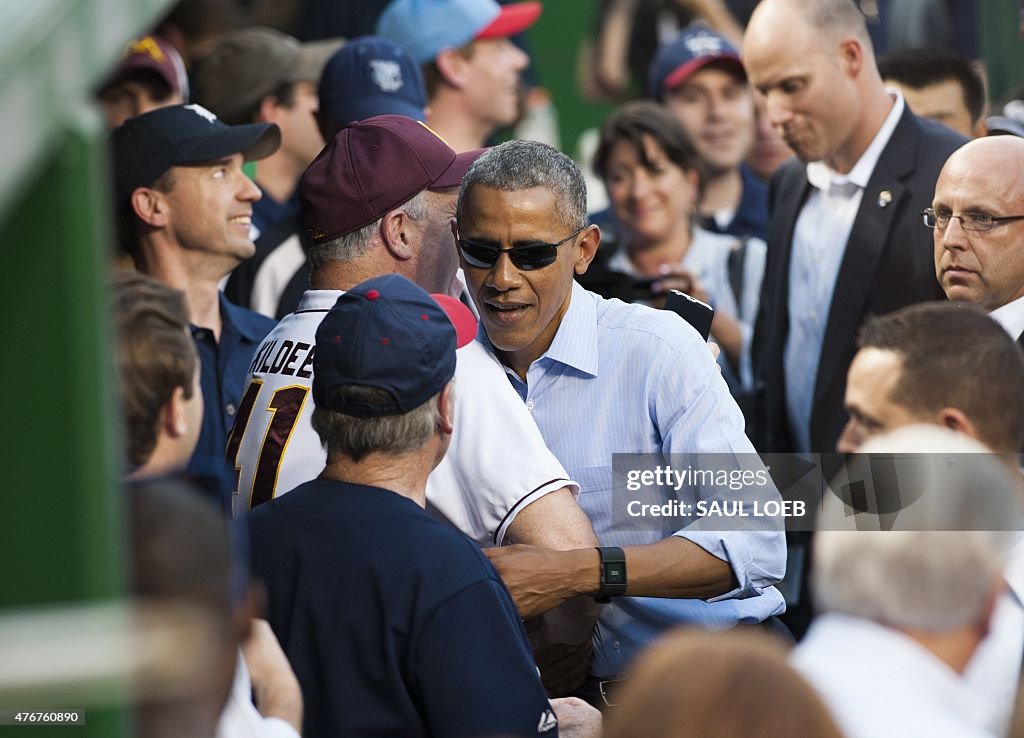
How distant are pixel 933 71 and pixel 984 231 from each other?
7.89ft

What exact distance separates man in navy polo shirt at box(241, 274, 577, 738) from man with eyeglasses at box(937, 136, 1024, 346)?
4.76 feet

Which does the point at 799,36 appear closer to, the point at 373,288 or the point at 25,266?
the point at 373,288

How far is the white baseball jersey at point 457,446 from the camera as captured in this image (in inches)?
112

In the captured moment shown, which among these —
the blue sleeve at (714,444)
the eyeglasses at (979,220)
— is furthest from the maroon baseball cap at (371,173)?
the eyeglasses at (979,220)

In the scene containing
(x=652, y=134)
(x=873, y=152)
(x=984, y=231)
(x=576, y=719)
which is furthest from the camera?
(x=652, y=134)

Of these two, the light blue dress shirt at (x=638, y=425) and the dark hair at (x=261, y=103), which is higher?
the dark hair at (x=261, y=103)

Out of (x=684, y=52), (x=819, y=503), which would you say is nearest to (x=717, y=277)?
(x=684, y=52)

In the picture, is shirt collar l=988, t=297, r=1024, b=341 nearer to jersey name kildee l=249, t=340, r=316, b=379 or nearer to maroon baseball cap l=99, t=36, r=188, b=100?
jersey name kildee l=249, t=340, r=316, b=379

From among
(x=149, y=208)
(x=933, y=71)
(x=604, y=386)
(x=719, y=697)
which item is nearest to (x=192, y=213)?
(x=149, y=208)

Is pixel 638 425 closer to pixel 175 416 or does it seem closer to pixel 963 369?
pixel 963 369

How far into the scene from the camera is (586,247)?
10.6 feet

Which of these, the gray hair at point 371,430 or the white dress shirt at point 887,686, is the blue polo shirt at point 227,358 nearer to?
the gray hair at point 371,430

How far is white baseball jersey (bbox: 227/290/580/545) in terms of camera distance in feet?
9.36

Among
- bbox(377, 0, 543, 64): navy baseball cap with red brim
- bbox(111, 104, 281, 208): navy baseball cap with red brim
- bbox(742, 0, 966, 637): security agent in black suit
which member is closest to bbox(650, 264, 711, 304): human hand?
bbox(742, 0, 966, 637): security agent in black suit
